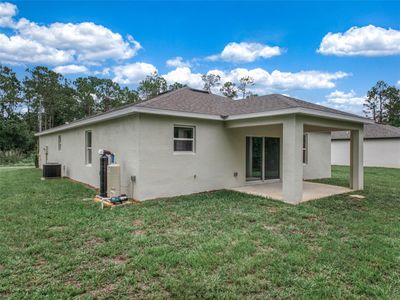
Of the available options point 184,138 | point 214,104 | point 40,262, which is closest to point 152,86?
point 214,104

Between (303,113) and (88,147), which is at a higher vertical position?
(303,113)

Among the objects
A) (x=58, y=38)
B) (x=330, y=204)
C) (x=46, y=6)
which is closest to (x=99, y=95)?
(x=58, y=38)

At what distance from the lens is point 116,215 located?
19.7 ft

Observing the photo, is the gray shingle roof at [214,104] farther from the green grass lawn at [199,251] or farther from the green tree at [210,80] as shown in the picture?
the green tree at [210,80]

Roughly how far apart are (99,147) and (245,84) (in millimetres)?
32432

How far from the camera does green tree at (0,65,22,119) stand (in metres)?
34.8

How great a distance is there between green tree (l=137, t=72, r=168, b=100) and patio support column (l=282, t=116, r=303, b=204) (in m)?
33.6

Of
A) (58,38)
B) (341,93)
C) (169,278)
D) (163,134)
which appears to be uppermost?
(58,38)

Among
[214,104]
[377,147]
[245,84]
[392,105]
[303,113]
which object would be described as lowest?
[377,147]

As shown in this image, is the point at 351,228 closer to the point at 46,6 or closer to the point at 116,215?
the point at 116,215

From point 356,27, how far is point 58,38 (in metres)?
20.0

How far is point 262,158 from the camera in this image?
10930 mm

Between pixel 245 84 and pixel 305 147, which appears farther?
pixel 245 84

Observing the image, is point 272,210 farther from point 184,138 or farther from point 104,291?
point 104,291
